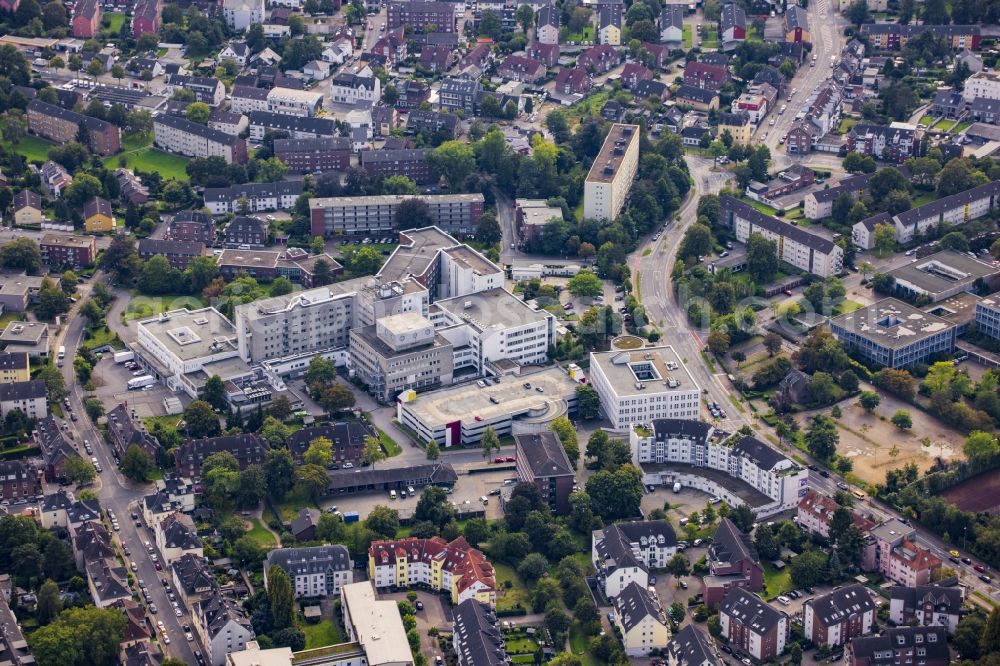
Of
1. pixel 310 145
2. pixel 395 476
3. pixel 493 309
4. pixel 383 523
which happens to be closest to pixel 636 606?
pixel 383 523

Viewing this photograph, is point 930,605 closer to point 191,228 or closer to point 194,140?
point 191,228

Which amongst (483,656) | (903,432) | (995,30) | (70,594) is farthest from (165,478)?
(995,30)

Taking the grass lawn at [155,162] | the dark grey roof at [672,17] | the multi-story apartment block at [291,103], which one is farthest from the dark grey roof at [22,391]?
the dark grey roof at [672,17]

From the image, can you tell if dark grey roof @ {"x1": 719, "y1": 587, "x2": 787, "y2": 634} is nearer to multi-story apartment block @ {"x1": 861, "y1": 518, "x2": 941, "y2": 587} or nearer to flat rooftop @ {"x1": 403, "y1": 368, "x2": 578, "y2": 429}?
multi-story apartment block @ {"x1": 861, "y1": 518, "x2": 941, "y2": 587}

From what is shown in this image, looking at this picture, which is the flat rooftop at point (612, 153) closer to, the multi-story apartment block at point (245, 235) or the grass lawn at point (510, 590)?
the multi-story apartment block at point (245, 235)

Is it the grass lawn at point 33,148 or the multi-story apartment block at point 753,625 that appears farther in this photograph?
the grass lawn at point 33,148

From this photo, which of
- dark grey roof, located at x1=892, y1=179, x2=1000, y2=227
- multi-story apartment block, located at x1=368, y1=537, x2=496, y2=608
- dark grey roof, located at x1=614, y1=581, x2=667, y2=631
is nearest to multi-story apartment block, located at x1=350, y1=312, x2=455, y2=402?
multi-story apartment block, located at x1=368, y1=537, x2=496, y2=608

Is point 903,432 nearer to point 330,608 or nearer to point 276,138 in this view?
point 330,608
